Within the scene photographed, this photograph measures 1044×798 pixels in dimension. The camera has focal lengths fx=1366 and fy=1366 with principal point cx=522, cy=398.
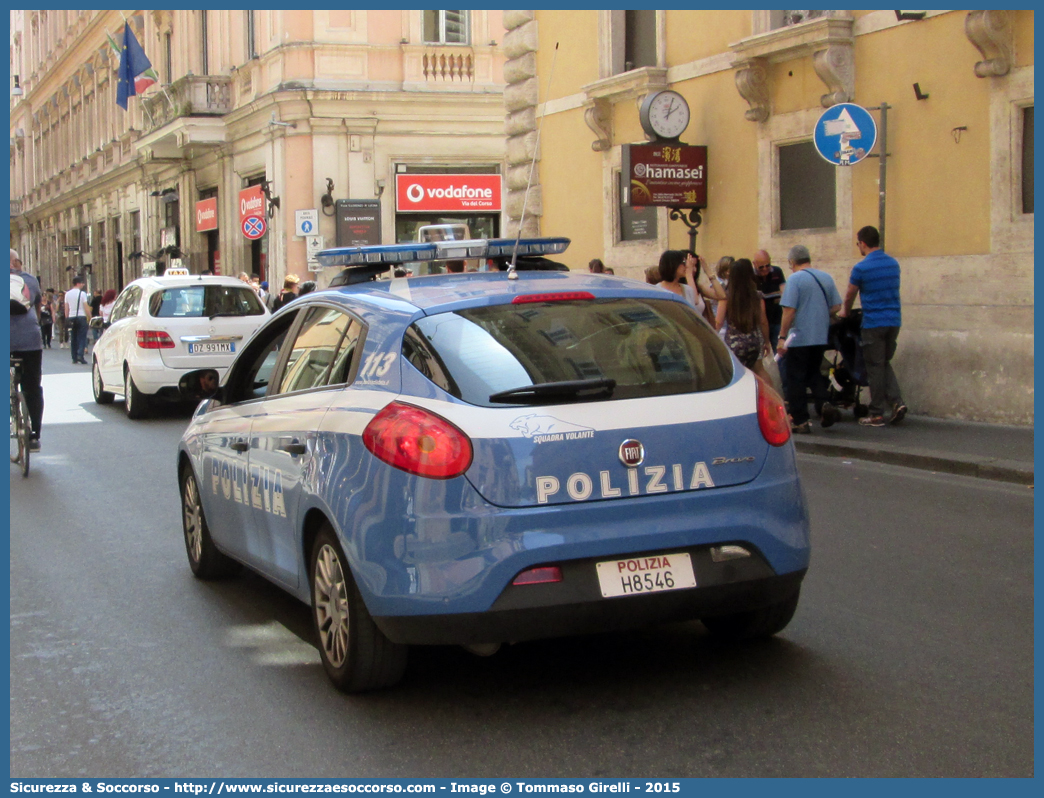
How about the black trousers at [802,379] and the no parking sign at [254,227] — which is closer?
the black trousers at [802,379]

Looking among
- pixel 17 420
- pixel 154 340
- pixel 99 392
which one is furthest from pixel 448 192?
pixel 17 420

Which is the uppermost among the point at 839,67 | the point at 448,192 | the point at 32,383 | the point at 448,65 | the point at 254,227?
the point at 448,65

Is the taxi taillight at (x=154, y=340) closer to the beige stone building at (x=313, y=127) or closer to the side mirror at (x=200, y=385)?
the side mirror at (x=200, y=385)

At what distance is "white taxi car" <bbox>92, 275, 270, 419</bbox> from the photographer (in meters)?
16.2

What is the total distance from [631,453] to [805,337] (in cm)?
829

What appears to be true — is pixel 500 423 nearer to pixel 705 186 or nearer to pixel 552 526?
pixel 552 526

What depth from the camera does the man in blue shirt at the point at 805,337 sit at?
12547mm

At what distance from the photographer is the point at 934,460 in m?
10.6

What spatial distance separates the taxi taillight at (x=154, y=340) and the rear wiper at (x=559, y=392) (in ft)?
40.7

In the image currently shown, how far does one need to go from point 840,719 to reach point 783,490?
2.80ft

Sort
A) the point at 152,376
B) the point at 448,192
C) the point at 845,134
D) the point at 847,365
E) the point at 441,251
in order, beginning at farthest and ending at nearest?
the point at 448,192
the point at 152,376
the point at 847,365
the point at 845,134
the point at 441,251

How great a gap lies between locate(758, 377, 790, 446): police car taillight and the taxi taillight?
1233cm

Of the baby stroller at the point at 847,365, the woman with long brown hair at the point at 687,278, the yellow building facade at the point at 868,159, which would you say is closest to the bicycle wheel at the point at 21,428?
the yellow building facade at the point at 868,159

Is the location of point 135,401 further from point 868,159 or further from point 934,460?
point 934,460
